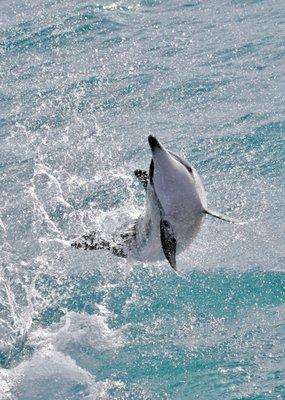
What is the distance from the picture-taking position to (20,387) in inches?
295

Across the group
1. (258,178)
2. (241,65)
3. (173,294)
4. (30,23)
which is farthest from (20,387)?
(30,23)

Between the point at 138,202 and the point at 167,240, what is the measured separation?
3.26 meters

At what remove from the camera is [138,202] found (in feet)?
34.8

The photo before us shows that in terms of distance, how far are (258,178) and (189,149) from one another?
167cm

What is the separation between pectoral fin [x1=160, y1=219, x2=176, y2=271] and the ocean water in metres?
0.99

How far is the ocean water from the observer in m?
7.50

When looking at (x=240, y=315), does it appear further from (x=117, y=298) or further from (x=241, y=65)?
(x=241, y=65)

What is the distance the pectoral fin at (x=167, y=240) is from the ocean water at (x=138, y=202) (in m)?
0.99

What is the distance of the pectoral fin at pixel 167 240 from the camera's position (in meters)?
7.29

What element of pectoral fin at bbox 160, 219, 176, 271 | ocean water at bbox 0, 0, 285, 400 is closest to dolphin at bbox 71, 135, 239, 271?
pectoral fin at bbox 160, 219, 176, 271

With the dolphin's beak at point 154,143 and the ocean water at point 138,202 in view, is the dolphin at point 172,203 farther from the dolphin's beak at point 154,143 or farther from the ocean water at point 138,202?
the ocean water at point 138,202

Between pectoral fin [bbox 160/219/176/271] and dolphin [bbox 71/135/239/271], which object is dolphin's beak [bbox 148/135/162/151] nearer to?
dolphin [bbox 71/135/239/271]

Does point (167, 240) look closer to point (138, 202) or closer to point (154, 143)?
point (154, 143)

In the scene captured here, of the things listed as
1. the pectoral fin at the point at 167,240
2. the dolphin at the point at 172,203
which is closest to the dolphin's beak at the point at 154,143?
the dolphin at the point at 172,203
